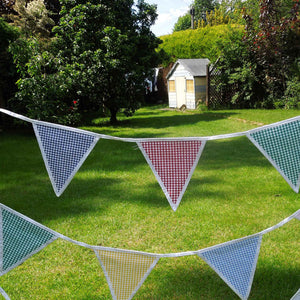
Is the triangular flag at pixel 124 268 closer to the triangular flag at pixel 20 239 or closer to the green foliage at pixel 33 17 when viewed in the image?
the triangular flag at pixel 20 239

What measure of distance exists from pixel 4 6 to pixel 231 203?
49.1 ft

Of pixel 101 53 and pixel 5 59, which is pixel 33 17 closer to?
pixel 5 59

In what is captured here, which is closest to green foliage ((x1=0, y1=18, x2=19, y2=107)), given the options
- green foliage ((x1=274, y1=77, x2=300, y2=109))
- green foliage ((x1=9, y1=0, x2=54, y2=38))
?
green foliage ((x1=9, y1=0, x2=54, y2=38))

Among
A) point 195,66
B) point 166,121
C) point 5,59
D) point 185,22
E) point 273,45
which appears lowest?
point 166,121

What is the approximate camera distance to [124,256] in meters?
1.98

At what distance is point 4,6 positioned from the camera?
1451cm

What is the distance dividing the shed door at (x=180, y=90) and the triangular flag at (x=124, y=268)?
591 inches

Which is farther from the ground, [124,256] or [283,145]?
[283,145]

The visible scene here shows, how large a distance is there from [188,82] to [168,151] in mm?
14629

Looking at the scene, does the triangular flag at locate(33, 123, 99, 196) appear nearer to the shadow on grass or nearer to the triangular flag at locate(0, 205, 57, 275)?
the triangular flag at locate(0, 205, 57, 275)

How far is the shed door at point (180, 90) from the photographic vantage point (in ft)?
54.2

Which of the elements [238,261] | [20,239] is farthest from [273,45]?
[20,239]

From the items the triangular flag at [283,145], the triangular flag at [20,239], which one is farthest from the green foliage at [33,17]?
the triangular flag at [283,145]

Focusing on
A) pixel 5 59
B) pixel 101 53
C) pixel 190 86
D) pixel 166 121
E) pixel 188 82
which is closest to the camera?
pixel 5 59
